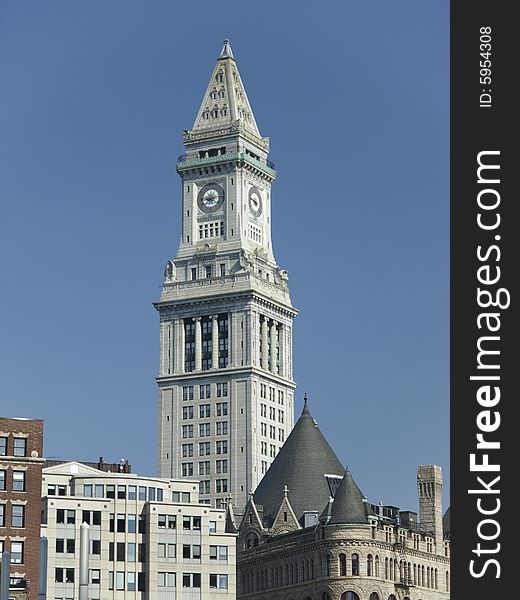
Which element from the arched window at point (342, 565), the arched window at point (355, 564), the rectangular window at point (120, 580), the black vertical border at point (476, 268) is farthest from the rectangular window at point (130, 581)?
the black vertical border at point (476, 268)

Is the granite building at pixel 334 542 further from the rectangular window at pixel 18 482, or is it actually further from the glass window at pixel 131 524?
the rectangular window at pixel 18 482

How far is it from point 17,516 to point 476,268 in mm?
75222

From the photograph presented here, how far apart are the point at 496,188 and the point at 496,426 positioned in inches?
282

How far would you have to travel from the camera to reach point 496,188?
Answer: 53.9 m

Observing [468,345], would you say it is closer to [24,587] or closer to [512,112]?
[512,112]

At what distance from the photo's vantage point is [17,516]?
404 ft

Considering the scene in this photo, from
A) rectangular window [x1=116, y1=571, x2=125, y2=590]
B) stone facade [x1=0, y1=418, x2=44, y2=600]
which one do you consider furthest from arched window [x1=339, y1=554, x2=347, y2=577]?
stone facade [x1=0, y1=418, x2=44, y2=600]

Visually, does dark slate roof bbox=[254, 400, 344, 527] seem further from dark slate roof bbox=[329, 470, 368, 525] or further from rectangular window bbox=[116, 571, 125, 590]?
rectangular window bbox=[116, 571, 125, 590]

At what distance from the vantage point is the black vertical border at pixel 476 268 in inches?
2037

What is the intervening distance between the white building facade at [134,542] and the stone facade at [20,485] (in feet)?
49.8

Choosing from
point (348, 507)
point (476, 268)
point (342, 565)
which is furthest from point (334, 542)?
point (476, 268)

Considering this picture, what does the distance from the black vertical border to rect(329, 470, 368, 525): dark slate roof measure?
119 meters

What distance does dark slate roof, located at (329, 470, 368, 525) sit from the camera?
6806 inches

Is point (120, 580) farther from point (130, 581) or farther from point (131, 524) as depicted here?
point (131, 524)
